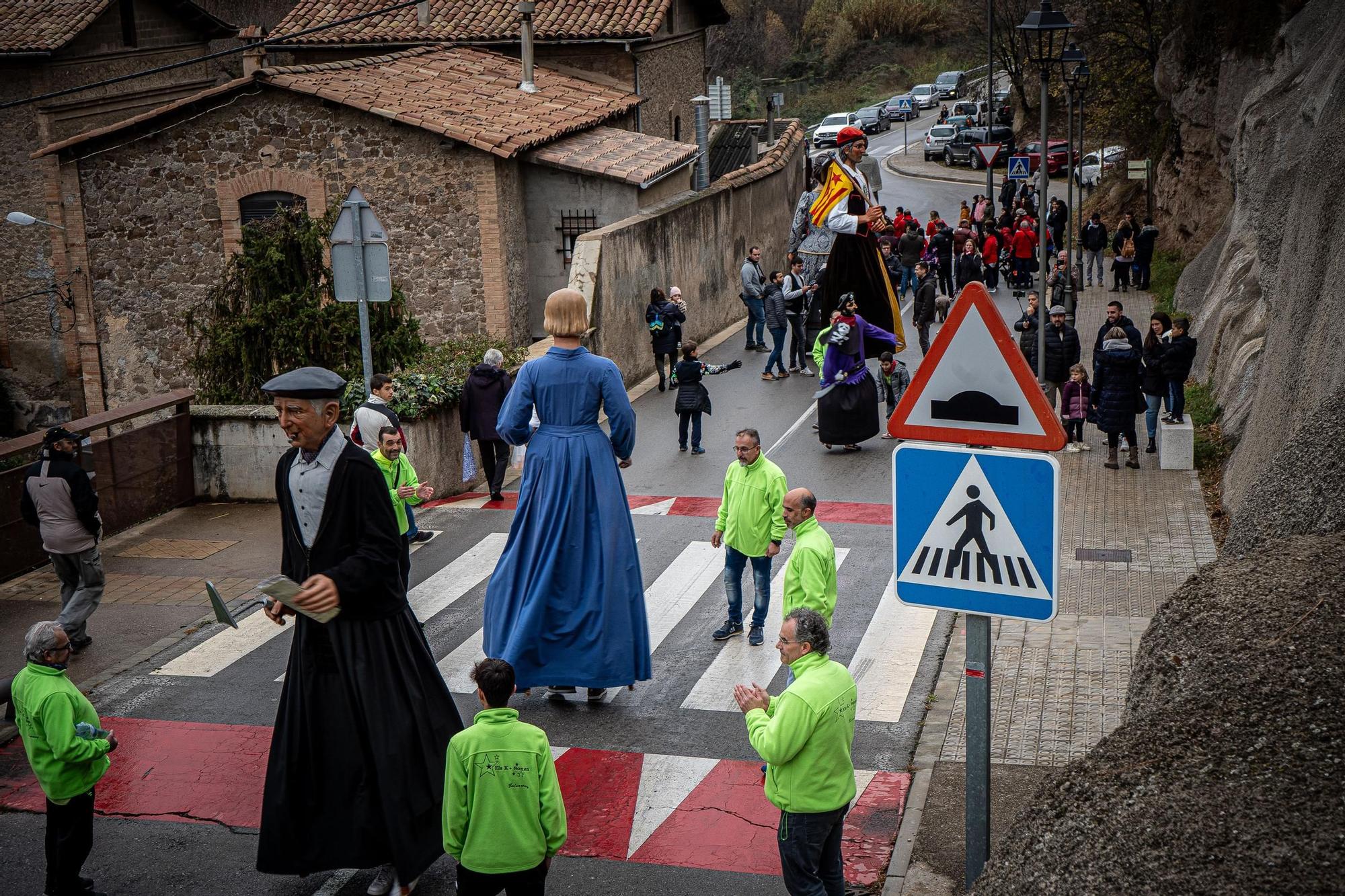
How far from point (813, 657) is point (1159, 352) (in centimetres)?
1149

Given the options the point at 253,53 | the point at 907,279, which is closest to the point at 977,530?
the point at 907,279

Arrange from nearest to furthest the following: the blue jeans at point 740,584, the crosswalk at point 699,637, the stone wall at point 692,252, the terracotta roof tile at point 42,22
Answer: the crosswalk at point 699,637 < the blue jeans at point 740,584 < the stone wall at point 692,252 < the terracotta roof tile at point 42,22

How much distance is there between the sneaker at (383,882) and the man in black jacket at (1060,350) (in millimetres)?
12511

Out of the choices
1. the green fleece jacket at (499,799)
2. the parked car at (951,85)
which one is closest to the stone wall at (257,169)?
the green fleece jacket at (499,799)

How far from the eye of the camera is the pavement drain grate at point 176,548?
13453mm

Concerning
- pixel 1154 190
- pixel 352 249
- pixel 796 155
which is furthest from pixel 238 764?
pixel 1154 190

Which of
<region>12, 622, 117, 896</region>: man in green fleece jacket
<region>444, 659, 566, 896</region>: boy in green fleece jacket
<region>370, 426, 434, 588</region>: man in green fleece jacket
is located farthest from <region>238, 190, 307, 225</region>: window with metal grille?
<region>444, 659, 566, 896</region>: boy in green fleece jacket

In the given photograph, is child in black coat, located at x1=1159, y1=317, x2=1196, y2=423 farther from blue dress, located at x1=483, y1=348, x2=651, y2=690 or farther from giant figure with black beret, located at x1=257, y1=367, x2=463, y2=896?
giant figure with black beret, located at x1=257, y1=367, x2=463, y2=896

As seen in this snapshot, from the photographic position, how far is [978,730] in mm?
5195

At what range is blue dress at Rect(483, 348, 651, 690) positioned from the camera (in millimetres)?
8758

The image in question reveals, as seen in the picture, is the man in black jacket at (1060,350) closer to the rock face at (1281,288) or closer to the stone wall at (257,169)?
the rock face at (1281,288)

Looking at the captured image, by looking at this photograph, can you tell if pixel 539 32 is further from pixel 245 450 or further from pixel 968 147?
pixel 968 147

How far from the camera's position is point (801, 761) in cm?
582

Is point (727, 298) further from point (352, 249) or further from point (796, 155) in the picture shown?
point (352, 249)
